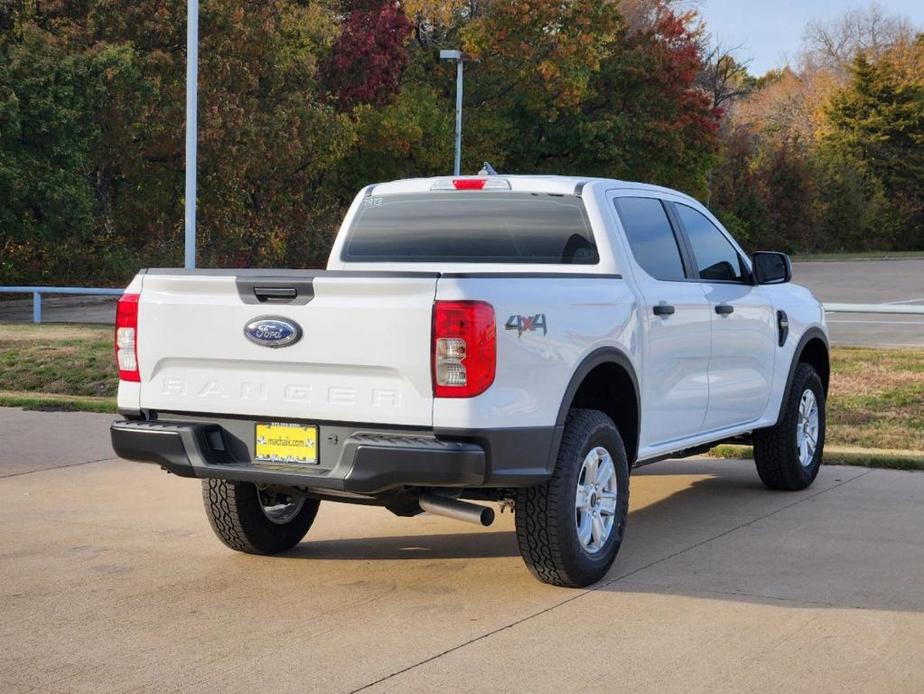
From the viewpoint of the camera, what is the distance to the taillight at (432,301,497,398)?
585 cm

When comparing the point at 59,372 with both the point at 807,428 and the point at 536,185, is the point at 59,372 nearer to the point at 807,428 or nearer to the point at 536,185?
the point at 807,428

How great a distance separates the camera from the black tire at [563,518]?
21.0 ft

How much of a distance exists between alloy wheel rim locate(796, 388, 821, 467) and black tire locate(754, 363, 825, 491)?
0.18 ft

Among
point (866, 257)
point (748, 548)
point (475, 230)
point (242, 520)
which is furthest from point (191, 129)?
point (866, 257)

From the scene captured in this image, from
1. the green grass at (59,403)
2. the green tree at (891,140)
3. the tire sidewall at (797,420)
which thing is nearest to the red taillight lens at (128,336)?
the tire sidewall at (797,420)

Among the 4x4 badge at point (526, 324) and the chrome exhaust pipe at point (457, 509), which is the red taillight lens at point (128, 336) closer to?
the chrome exhaust pipe at point (457, 509)

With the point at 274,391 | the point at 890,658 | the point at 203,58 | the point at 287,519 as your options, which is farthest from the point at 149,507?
the point at 203,58

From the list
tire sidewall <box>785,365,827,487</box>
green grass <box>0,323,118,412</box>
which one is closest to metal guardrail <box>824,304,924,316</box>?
tire sidewall <box>785,365,827,487</box>

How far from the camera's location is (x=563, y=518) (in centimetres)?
639

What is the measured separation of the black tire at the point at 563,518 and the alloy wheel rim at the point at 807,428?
10.1 ft

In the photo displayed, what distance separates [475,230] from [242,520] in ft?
6.61

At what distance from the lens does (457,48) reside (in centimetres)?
4772

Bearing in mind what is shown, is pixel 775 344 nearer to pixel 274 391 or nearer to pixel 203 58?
pixel 274 391

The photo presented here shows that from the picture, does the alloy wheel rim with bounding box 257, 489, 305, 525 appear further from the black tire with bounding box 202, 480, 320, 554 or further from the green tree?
the green tree
